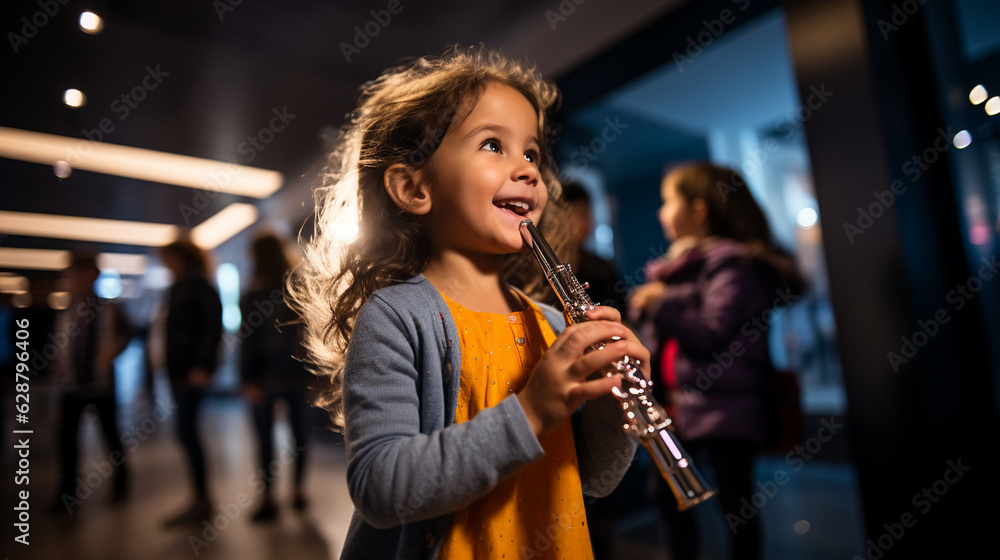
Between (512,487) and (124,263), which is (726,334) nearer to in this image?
(512,487)

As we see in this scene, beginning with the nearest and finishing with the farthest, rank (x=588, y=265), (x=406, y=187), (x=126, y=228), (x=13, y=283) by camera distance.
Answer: (x=406, y=187) < (x=13, y=283) < (x=588, y=265) < (x=126, y=228)

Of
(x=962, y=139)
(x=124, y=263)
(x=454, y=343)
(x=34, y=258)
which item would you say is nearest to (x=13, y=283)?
(x=34, y=258)

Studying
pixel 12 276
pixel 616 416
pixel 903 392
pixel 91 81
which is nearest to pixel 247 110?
pixel 91 81

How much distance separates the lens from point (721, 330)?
1495 millimetres

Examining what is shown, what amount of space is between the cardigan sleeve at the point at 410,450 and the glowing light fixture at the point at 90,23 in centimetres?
214

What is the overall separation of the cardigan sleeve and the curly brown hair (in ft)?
0.66

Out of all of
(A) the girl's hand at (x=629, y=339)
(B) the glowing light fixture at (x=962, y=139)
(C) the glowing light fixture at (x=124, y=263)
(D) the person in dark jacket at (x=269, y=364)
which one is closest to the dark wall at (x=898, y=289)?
(B) the glowing light fixture at (x=962, y=139)

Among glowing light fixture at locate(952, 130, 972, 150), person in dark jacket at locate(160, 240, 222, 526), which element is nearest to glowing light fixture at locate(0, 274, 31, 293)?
person in dark jacket at locate(160, 240, 222, 526)

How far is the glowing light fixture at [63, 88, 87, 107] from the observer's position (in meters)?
1.67

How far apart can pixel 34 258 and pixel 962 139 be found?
9.59 ft

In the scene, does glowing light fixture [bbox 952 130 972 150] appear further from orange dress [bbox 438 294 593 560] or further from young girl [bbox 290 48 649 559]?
orange dress [bbox 438 294 593 560]

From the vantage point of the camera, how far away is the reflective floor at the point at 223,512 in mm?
1722

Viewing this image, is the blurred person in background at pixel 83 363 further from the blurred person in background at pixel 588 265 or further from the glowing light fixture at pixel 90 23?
the blurred person in background at pixel 588 265

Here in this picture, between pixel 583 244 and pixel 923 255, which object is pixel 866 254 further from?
pixel 583 244
